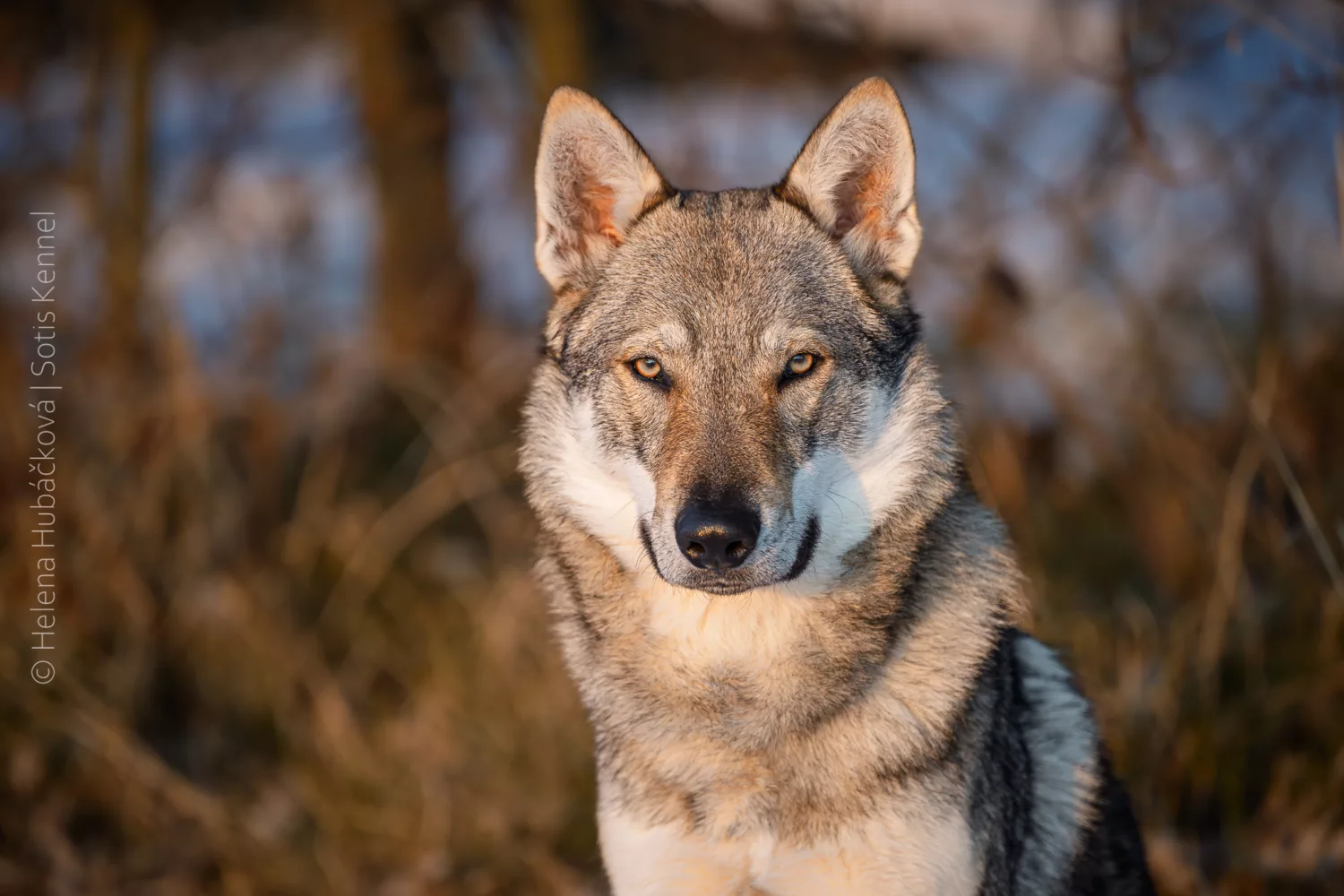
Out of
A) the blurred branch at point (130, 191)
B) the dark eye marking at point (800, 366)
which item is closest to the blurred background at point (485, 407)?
the blurred branch at point (130, 191)

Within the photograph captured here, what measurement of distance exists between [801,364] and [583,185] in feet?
2.83

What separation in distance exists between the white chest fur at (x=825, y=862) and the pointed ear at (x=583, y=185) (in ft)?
5.14

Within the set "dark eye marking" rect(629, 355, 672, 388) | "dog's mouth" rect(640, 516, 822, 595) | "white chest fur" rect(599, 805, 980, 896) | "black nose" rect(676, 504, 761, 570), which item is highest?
"dark eye marking" rect(629, 355, 672, 388)

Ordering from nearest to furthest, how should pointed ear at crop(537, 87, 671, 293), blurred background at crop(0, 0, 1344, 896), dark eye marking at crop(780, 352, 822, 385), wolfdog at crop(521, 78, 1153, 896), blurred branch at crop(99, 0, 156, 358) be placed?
wolfdog at crop(521, 78, 1153, 896) < dark eye marking at crop(780, 352, 822, 385) < pointed ear at crop(537, 87, 671, 293) < blurred background at crop(0, 0, 1344, 896) < blurred branch at crop(99, 0, 156, 358)

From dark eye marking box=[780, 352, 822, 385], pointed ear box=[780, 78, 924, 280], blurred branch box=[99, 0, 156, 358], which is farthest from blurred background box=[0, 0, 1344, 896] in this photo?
dark eye marking box=[780, 352, 822, 385]

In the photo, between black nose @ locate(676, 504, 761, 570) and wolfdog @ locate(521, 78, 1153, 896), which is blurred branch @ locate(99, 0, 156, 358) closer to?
wolfdog @ locate(521, 78, 1153, 896)

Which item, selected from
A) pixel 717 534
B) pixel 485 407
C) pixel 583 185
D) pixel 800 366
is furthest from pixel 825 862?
pixel 485 407

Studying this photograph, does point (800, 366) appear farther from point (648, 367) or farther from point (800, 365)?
point (648, 367)

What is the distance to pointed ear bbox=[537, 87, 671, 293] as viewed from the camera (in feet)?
9.28

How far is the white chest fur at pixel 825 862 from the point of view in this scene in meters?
2.33

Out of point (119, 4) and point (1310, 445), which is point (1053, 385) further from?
point (119, 4)

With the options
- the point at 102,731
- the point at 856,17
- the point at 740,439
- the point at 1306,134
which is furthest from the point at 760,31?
the point at 102,731

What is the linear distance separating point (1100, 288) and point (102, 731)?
15.6 ft

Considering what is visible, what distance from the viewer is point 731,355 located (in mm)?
2637
